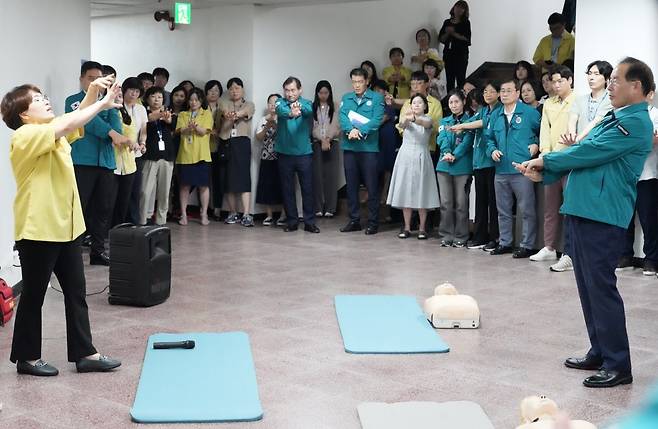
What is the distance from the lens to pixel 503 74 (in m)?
10.3

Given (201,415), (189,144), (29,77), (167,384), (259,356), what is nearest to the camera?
(201,415)

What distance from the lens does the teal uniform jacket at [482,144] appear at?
8.52m

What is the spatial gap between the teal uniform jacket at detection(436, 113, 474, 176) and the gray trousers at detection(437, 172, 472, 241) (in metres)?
0.08

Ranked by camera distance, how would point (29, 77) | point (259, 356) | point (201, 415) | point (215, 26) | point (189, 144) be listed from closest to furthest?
point (201, 415)
point (259, 356)
point (29, 77)
point (189, 144)
point (215, 26)

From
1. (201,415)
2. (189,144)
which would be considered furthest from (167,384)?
(189,144)

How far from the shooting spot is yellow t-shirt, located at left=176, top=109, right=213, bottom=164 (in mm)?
10445

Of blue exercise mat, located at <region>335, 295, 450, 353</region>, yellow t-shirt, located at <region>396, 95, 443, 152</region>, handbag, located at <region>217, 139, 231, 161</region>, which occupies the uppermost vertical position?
yellow t-shirt, located at <region>396, 95, 443, 152</region>

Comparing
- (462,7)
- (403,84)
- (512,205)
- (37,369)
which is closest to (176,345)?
(37,369)

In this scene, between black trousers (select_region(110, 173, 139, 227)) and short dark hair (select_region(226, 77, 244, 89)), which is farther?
short dark hair (select_region(226, 77, 244, 89))

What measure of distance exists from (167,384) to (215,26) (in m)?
7.70

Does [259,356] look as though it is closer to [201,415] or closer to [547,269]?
[201,415]

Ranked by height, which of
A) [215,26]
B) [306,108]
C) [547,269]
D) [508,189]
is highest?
[215,26]

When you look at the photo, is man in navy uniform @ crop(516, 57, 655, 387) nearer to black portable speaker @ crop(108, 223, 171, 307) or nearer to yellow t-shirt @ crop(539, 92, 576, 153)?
black portable speaker @ crop(108, 223, 171, 307)

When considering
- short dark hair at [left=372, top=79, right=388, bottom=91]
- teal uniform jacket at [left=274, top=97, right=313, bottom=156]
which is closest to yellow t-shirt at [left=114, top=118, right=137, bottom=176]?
teal uniform jacket at [left=274, top=97, right=313, bottom=156]
